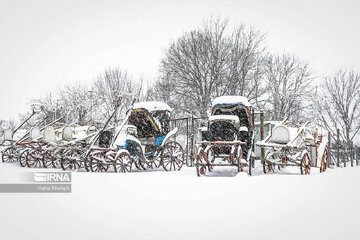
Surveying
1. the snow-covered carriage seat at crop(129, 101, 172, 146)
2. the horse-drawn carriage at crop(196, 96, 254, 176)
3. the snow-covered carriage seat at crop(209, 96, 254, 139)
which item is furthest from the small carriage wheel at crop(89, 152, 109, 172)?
the snow-covered carriage seat at crop(209, 96, 254, 139)

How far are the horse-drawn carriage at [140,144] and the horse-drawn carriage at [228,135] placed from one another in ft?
6.78

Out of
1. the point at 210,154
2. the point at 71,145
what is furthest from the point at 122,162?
the point at 210,154

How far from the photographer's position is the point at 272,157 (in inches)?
381

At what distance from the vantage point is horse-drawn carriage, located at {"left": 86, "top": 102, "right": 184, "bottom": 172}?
9.55 metres

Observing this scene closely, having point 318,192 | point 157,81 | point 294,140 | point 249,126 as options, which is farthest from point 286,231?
point 157,81

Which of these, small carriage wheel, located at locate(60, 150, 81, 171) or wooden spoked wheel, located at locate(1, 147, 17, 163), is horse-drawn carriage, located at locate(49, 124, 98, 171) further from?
wooden spoked wheel, located at locate(1, 147, 17, 163)

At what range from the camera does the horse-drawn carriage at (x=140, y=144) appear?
31.3ft

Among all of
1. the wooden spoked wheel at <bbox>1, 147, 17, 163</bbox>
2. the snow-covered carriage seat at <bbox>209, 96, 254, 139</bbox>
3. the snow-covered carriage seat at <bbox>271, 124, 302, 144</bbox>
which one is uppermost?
the snow-covered carriage seat at <bbox>209, 96, 254, 139</bbox>

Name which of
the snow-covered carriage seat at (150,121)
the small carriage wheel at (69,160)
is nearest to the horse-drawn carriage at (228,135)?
the snow-covered carriage seat at (150,121)

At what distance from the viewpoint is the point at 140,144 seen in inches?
400

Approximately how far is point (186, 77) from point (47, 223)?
19.7 metres

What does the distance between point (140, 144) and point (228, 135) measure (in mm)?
3119

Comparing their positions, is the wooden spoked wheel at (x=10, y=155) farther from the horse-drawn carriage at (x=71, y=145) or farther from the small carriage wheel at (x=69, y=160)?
the small carriage wheel at (x=69, y=160)

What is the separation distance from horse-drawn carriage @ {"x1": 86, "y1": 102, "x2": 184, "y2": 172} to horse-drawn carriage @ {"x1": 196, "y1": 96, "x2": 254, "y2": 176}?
2065 millimetres
